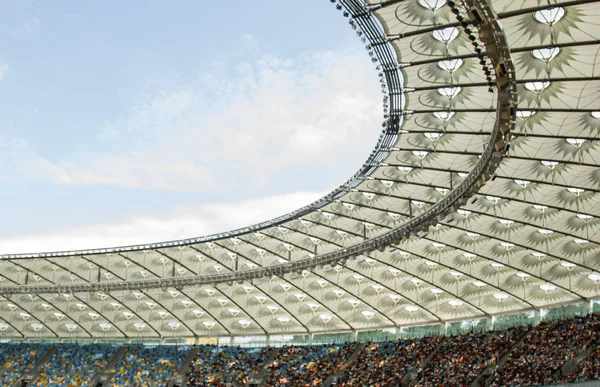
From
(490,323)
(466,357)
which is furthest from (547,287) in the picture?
(490,323)

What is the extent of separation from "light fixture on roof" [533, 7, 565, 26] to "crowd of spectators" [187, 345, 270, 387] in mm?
52308

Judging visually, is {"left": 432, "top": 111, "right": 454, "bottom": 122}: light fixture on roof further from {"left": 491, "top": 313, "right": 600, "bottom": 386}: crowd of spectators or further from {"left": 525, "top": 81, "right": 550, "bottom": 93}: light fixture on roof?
{"left": 491, "top": 313, "right": 600, "bottom": 386}: crowd of spectators

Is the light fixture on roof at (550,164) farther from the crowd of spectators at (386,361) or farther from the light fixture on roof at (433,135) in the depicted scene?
the crowd of spectators at (386,361)

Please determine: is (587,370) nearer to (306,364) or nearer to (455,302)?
(455,302)

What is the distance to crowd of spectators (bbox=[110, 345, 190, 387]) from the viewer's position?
69.8m

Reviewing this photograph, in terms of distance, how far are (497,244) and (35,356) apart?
53.9m

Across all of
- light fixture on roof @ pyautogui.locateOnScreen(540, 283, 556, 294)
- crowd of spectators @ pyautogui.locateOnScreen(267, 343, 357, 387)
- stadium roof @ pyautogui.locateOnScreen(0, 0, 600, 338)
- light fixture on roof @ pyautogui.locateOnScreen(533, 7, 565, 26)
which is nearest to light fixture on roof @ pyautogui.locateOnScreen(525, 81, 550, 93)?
stadium roof @ pyautogui.locateOnScreen(0, 0, 600, 338)

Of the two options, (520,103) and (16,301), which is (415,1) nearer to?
(520,103)

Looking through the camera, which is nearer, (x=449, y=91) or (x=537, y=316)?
(x=449, y=91)

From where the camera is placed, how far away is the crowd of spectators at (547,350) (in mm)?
42844

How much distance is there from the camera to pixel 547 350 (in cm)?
4700

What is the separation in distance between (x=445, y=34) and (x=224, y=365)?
52.4 meters

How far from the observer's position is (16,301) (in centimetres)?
6769

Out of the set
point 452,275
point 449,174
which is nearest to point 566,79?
point 449,174
